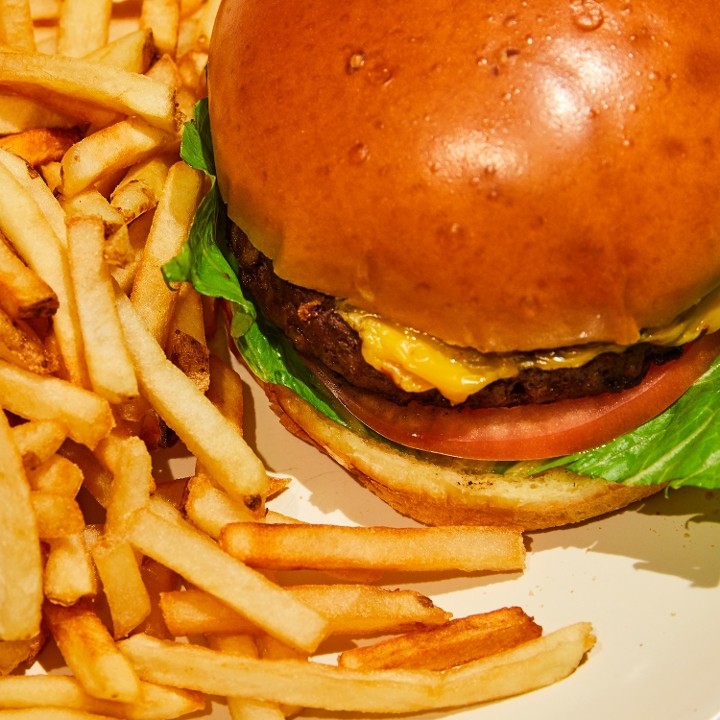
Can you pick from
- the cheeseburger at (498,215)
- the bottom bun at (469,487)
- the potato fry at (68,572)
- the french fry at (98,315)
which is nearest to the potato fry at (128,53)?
the cheeseburger at (498,215)

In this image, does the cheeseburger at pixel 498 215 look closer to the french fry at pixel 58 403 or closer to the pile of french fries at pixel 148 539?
the pile of french fries at pixel 148 539

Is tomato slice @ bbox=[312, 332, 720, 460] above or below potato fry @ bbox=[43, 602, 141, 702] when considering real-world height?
above

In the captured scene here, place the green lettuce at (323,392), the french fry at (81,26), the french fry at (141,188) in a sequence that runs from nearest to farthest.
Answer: the green lettuce at (323,392)
the french fry at (141,188)
the french fry at (81,26)

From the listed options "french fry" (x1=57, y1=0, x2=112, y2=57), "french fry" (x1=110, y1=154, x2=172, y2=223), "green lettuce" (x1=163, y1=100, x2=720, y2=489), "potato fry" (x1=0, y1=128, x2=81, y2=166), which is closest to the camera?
"green lettuce" (x1=163, y1=100, x2=720, y2=489)

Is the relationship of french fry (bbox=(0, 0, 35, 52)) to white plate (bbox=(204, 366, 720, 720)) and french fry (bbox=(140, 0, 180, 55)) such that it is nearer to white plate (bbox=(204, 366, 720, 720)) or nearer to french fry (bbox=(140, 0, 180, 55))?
french fry (bbox=(140, 0, 180, 55))

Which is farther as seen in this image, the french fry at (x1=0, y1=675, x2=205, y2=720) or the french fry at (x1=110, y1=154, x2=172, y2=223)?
the french fry at (x1=110, y1=154, x2=172, y2=223)

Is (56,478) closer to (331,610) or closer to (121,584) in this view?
(121,584)

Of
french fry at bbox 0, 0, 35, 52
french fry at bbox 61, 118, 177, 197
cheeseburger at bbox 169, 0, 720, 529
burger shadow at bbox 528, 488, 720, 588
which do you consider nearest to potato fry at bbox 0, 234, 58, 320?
french fry at bbox 61, 118, 177, 197
